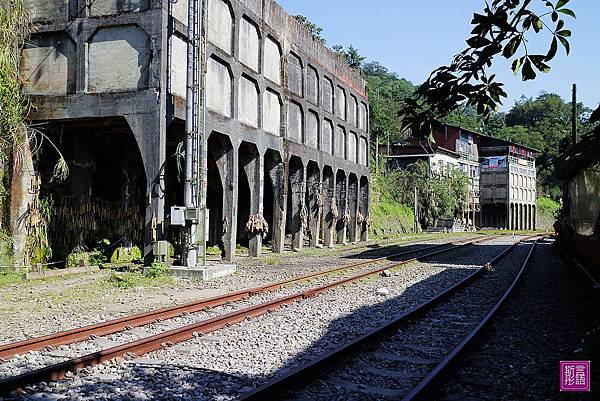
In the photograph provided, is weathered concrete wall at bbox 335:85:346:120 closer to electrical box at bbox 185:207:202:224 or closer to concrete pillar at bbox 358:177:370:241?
concrete pillar at bbox 358:177:370:241

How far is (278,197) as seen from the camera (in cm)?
2609

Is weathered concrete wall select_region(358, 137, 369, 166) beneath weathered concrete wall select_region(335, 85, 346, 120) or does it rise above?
beneath

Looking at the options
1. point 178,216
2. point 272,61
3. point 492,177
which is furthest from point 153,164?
point 492,177

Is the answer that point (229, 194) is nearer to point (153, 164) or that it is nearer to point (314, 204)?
point (153, 164)

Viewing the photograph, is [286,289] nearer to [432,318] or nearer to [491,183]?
[432,318]

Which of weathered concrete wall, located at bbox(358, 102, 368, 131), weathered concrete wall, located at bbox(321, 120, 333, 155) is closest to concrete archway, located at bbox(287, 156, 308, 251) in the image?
weathered concrete wall, located at bbox(321, 120, 333, 155)

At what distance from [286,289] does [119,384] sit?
7.74 m

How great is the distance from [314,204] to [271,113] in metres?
7.57

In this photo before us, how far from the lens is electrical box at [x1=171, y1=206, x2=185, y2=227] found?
53.1 feet

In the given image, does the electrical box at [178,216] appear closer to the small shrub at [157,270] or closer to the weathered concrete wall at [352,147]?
the small shrub at [157,270]

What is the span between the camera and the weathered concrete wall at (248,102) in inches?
874

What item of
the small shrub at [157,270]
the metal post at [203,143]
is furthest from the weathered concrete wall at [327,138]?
the small shrub at [157,270]

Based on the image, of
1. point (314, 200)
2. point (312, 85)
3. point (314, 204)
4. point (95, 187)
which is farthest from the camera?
point (314, 204)

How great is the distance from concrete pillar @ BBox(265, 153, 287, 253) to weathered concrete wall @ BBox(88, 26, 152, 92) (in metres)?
9.86
